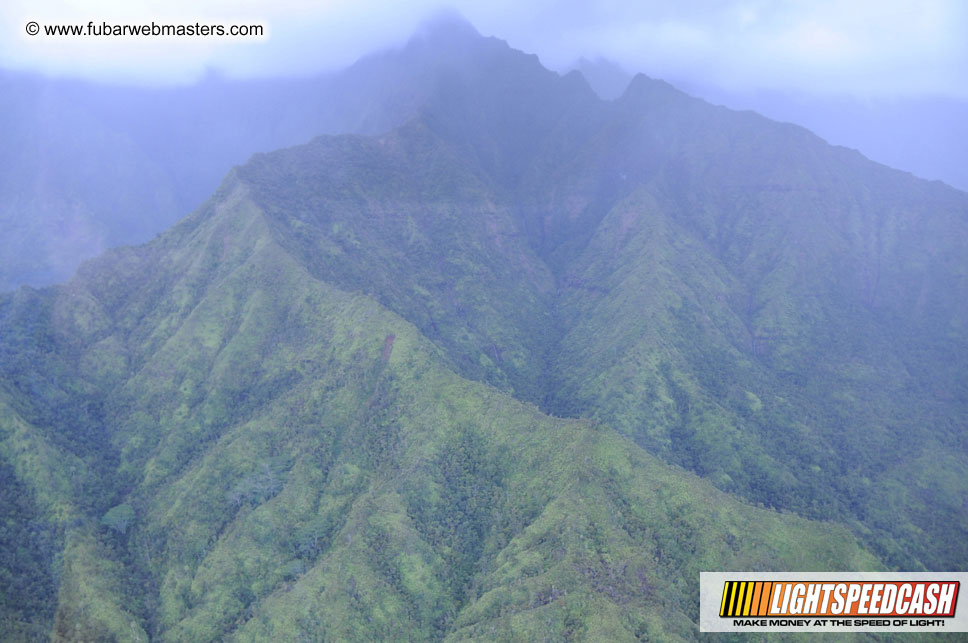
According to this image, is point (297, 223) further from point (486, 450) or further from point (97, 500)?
point (486, 450)

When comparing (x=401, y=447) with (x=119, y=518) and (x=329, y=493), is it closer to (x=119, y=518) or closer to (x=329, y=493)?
(x=329, y=493)

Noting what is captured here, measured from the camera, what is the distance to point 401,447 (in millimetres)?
109500

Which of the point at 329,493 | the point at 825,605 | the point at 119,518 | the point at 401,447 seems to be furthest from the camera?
the point at 401,447

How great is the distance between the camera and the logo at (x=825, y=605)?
7606 centimetres

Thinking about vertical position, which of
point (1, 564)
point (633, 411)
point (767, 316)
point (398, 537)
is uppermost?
point (767, 316)

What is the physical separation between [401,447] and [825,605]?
7177 centimetres

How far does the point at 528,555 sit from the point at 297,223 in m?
125

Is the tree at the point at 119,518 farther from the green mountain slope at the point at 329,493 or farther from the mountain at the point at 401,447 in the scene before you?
the green mountain slope at the point at 329,493

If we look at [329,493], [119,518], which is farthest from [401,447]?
[119,518]

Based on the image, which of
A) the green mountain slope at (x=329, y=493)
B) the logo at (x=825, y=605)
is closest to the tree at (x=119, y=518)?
the green mountain slope at (x=329, y=493)

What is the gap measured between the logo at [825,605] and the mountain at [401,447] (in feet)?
14.6

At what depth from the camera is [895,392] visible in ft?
578

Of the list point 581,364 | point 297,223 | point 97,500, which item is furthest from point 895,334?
point 97,500

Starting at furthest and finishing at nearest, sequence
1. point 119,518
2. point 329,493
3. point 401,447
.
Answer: point 401,447
point 119,518
point 329,493
